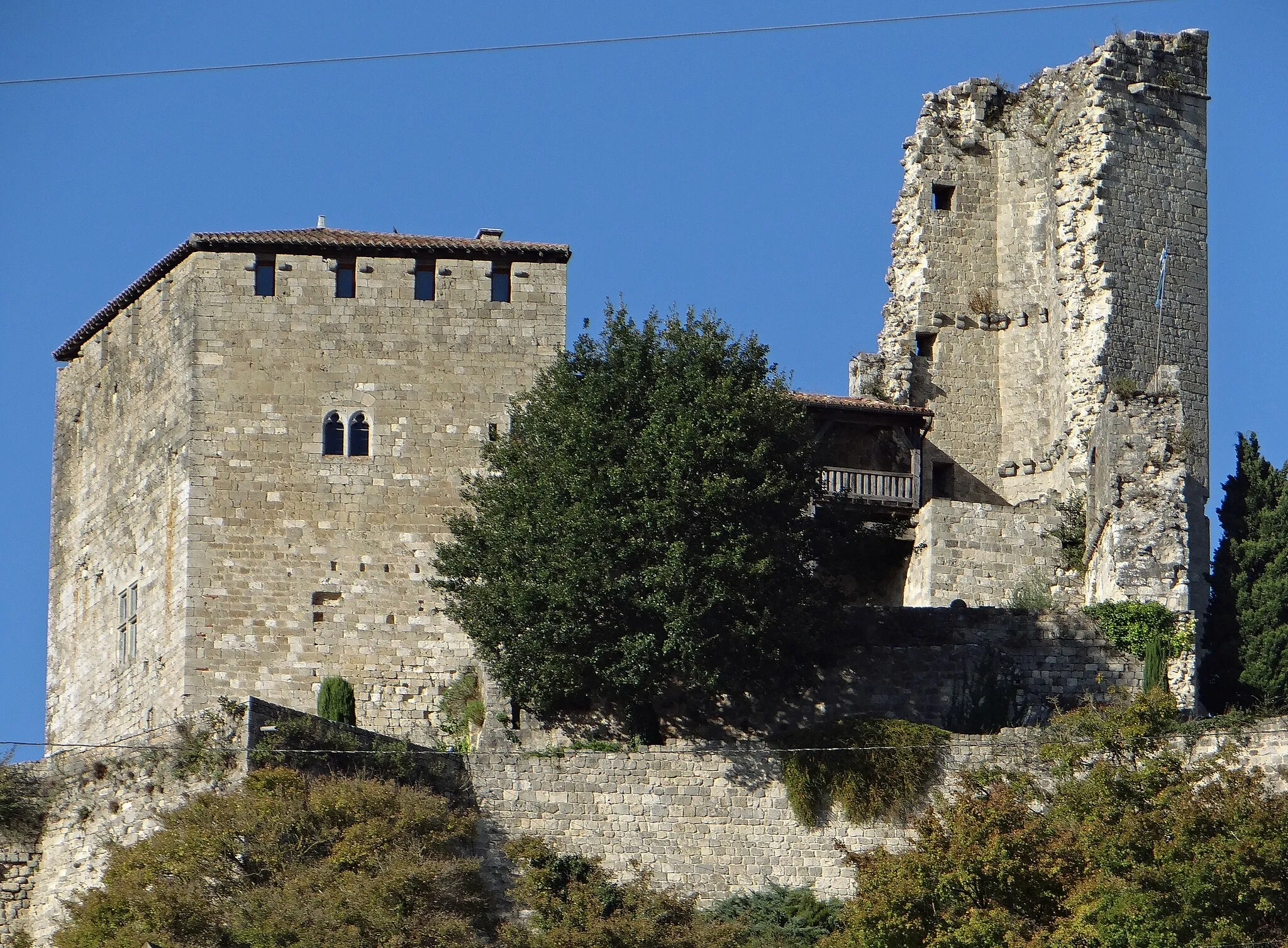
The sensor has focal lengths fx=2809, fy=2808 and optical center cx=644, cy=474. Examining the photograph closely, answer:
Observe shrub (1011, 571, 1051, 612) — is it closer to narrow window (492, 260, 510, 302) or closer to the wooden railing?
the wooden railing

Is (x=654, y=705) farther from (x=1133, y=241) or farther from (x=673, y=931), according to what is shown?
(x=1133, y=241)

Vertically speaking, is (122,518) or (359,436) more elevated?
(359,436)

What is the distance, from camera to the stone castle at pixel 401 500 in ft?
152

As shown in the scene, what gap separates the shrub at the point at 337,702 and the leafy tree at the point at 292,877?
15.6 ft

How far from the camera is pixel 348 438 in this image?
48219 millimetres

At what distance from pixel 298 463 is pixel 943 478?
47.5 ft

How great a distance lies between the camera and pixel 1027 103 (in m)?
58.2

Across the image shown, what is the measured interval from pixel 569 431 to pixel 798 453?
3.66 metres

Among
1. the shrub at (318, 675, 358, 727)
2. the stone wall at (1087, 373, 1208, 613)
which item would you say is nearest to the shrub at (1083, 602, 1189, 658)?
the stone wall at (1087, 373, 1208, 613)

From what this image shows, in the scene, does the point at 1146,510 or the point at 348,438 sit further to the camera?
the point at 1146,510

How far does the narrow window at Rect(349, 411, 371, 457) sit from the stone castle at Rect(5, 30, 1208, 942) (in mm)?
45

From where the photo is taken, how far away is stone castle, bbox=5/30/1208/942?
1823 inches

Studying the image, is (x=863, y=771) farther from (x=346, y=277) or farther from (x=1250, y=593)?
(x=346, y=277)

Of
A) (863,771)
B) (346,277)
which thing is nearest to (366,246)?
(346,277)
